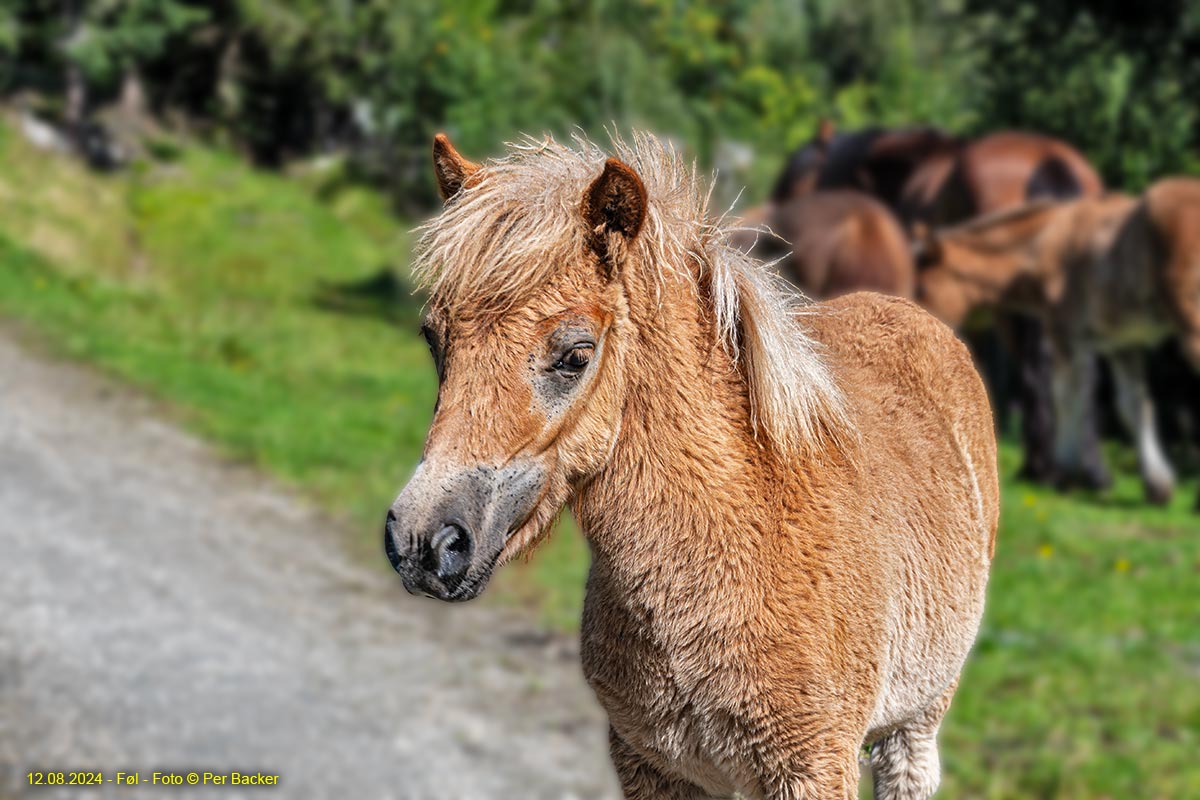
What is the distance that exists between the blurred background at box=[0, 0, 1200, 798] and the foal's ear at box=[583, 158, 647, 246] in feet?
2.72

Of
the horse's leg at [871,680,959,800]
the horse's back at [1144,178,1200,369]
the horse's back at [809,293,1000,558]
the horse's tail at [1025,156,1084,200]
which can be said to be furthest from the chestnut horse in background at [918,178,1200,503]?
the horse's leg at [871,680,959,800]

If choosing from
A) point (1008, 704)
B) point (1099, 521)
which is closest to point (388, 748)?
point (1008, 704)

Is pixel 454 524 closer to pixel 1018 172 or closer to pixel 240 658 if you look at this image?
pixel 240 658

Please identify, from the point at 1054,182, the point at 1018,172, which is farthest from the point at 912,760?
the point at 1054,182

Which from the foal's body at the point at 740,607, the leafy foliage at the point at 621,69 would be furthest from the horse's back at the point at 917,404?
the leafy foliage at the point at 621,69

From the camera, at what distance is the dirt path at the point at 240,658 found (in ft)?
24.9

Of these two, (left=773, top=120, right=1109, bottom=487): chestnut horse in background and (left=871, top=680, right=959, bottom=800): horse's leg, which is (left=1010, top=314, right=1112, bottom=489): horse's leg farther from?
(left=871, top=680, right=959, bottom=800): horse's leg

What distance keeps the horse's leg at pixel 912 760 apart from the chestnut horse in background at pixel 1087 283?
10.1m

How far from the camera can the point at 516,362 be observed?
2455mm

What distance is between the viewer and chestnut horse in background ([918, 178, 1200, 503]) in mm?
12289

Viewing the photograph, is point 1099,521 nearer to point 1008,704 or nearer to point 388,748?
point 1008,704

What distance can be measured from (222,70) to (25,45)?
449cm

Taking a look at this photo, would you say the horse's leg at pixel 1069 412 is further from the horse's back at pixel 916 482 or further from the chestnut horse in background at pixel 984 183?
the horse's back at pixel 916 482

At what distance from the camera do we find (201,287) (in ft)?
75.5
